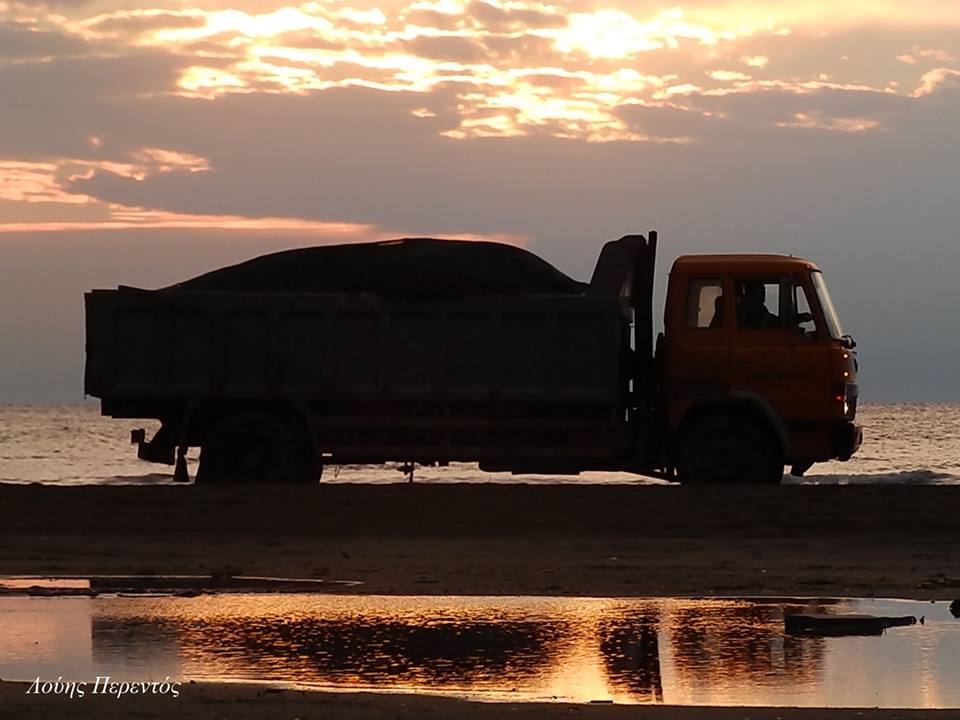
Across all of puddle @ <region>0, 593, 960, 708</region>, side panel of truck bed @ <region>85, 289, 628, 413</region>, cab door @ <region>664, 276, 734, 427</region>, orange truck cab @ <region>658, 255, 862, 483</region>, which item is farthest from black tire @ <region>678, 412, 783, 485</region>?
puddle @ <region>0, 593, 960, 708</region>

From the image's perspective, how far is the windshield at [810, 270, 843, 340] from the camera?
59.3 ft

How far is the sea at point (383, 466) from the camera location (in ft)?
115

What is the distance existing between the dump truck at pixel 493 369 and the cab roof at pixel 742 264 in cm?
2

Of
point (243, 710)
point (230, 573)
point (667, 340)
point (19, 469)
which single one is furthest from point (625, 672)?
point (19, 469)

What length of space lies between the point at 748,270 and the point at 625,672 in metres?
10.2

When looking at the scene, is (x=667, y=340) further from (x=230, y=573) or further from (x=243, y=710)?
(x=243, y=710)

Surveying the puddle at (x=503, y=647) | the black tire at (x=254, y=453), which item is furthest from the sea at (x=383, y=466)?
the puddle at (x=503, y=647)

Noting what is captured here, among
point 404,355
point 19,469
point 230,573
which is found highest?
point 404,355

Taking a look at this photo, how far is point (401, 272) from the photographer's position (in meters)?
18.8

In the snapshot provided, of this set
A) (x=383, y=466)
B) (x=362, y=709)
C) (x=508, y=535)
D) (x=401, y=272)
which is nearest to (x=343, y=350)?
(x=401, y=272)

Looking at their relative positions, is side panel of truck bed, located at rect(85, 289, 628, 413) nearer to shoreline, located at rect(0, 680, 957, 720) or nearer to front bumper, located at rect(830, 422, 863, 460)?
front bumper, located at rect(830, 422, 863, 460)

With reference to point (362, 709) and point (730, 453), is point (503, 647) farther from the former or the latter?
point (730, 453)

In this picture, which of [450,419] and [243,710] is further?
[450,419]

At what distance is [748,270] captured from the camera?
59.3ft
